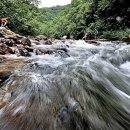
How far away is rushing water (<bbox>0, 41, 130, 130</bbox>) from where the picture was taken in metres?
2.70

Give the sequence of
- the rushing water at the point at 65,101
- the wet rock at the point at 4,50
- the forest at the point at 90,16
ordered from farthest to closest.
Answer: the forest at the point at 90,16 → the wet rock at the point at 4,50 → the rushing water at the point at 65,101

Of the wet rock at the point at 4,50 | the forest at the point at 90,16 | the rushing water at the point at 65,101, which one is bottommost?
the forest at the point at 90,16

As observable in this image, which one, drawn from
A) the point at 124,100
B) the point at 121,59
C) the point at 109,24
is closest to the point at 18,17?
the point at 109,24

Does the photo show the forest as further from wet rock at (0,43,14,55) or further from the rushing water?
the rushing water

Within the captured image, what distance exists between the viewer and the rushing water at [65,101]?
2.70 m

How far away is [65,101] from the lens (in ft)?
10.2

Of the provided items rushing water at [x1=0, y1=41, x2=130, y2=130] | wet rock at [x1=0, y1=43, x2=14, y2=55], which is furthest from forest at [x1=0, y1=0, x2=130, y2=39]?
rushing water at [x1=0, y1=41, x2=130, y2=130]

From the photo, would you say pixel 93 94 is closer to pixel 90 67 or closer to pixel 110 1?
pixel 90 67

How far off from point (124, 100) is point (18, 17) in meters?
15.9

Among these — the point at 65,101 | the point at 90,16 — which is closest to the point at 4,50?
the point at 65,101

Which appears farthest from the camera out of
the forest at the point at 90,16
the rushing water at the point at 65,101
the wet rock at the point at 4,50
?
the forest at the point at 90,16

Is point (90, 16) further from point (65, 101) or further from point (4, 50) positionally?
point (65, 101)

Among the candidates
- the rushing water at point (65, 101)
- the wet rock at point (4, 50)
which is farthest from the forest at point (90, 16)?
the rushing water at point (65, 101)

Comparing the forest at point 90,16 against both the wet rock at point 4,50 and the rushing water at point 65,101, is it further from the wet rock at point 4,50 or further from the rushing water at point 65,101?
the rushing water at point 65,101
